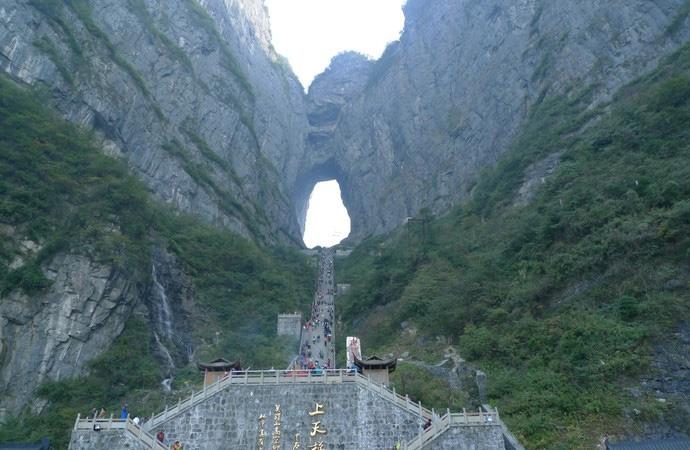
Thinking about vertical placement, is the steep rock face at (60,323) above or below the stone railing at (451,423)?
above

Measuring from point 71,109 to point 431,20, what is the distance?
155 feet

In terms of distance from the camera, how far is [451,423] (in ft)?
46.7

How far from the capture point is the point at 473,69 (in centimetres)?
5372

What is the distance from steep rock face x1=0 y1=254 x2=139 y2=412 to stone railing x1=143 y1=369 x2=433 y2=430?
842 cm

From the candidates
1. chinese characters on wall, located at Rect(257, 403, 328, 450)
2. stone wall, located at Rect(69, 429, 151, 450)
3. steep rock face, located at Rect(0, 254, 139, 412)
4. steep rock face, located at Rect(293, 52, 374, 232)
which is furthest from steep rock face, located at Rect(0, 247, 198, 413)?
steep rock face, located at Rect(293, 52, 374, 232)

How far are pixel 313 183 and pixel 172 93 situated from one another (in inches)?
1474

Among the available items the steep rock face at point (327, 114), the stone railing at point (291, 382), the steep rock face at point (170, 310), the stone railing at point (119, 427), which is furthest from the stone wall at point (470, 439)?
the steep rock face at point (327, 114)

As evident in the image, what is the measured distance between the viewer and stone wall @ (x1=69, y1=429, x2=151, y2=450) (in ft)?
45.5

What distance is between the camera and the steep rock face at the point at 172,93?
1324 inches

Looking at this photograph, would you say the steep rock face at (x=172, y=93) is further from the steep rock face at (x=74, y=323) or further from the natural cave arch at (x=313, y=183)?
the steep rock face at (x=74, y=323)

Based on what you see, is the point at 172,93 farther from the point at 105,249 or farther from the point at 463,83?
the point at 463,83

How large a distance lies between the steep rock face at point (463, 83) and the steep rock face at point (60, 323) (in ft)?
94.3

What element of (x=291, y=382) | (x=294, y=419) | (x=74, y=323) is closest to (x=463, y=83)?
(x=74, y=323)

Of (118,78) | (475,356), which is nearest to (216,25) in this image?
(118,78)
